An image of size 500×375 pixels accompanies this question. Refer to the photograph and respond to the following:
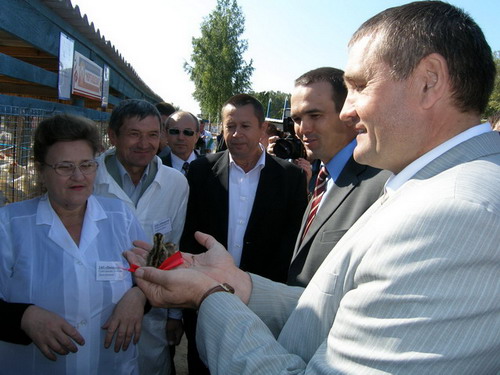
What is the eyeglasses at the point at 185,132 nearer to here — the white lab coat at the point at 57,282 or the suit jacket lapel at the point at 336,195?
the white lab coat at the point at 57,282

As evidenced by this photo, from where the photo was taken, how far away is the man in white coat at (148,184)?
289 cm

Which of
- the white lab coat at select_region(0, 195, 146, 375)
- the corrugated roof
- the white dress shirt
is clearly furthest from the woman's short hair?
the corrugated roof

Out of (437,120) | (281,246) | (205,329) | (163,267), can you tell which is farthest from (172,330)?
(437,120)

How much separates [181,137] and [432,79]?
14.5 ft

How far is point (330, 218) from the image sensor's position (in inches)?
87.4

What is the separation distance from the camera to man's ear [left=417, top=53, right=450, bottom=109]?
43.6 inches

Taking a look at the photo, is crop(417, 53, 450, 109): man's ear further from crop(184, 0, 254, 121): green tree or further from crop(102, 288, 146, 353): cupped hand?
crop(184, 0, 254, 121): green tree

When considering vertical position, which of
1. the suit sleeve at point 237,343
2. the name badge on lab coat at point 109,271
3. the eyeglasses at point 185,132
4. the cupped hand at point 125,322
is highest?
the eyeglasses at point 185,132

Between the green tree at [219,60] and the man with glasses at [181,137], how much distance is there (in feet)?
123

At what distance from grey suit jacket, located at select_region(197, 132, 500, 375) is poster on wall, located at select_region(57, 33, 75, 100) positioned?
4.34m

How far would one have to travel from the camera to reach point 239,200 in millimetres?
3393

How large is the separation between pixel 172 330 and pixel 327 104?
2.30 m

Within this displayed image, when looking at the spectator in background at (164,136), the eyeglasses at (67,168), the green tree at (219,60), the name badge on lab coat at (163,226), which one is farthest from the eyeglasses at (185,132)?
the green tree at (219,60)

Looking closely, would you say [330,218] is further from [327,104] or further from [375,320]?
[375,320]
